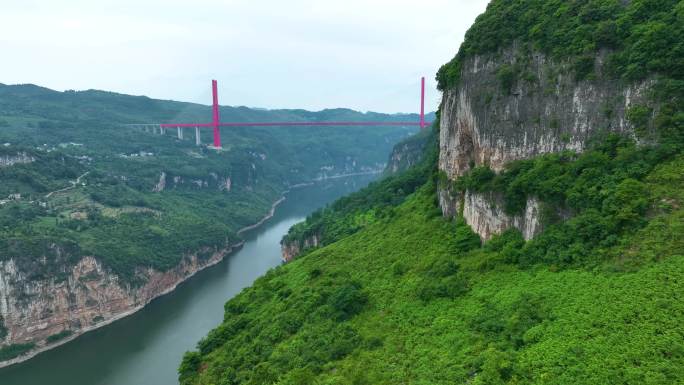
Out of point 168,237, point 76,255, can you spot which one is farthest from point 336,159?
point 76,255

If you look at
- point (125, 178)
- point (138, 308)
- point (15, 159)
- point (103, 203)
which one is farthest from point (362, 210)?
point (125, 178)

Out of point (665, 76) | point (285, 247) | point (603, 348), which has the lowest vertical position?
point (285, 247)

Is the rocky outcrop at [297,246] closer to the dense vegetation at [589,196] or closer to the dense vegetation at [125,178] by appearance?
the dense vegetation at [125,178]

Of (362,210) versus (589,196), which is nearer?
(589,196)

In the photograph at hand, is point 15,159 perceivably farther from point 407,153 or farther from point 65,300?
point 407,153

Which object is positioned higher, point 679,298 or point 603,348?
point 679,298

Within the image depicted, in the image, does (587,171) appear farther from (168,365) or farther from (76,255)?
(76,255)

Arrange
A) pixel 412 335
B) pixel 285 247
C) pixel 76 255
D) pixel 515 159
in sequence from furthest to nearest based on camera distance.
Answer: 1. pixel 285 247
2. pixel 76 255
3. pixel 515 159
4. pixel 412 335

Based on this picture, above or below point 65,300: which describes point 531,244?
above
